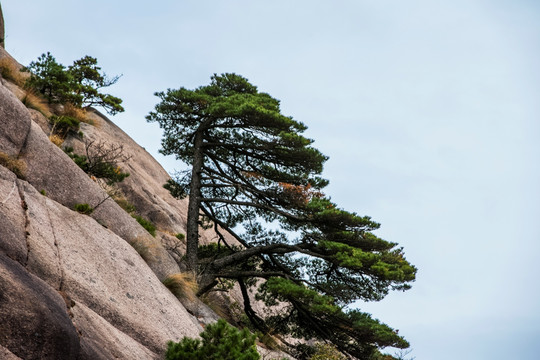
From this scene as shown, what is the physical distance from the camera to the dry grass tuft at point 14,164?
11.9 metres

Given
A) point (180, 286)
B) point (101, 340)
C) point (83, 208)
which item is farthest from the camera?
point (180, 286)

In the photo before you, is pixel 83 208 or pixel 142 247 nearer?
pixel 83 208

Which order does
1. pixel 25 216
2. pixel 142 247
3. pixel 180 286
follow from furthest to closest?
pixel 180 286 → pixel 142 247 → pixel 25 216

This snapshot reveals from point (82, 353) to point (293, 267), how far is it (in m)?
12.1

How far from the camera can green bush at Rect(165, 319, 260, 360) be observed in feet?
33.0

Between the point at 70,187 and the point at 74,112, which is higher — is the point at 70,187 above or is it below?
below

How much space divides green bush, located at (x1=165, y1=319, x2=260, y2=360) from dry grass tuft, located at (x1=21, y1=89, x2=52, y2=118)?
12.6 meters

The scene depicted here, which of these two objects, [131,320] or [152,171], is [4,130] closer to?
→ [131,320]

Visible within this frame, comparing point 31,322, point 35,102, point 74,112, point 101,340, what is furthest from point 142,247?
point 74,112

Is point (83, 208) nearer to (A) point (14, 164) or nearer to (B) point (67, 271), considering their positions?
(A) point (14, 164)

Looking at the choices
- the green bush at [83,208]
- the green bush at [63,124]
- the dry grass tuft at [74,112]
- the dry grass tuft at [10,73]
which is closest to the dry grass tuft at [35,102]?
the green bush at [63,124]

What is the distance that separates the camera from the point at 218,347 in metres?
10.1

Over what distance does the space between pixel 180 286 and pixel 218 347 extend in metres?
5.67

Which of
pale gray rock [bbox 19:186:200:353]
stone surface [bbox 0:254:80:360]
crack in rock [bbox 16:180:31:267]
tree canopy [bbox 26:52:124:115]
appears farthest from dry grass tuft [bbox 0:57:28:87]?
stone surface [bbox 0:254:80:360]
